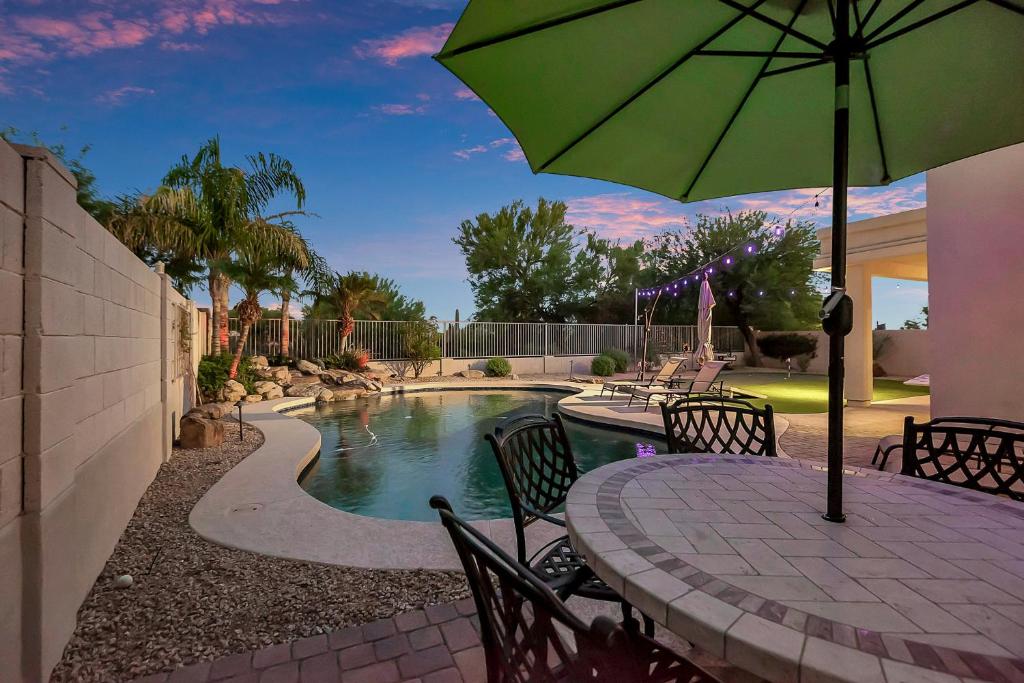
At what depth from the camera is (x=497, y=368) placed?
14.7m

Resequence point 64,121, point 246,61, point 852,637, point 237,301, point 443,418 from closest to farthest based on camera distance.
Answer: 1. point 852,637
2. point 443,418
3. point 237,301
4. point 246,61
5. point 64,121

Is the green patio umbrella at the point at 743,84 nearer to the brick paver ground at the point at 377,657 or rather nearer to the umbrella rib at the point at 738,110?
the umbrella rib at the point at 738,110

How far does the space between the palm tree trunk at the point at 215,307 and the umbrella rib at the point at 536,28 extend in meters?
9.99

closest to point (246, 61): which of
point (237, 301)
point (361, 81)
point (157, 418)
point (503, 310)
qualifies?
point (361, 81)

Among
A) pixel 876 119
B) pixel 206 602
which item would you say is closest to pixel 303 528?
pixel 206 602

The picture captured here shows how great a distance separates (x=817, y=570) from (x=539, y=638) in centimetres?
72

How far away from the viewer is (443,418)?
8.05 meters

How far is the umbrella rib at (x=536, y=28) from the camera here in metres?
1.67

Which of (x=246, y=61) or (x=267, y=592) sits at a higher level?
(x=246, y=61)

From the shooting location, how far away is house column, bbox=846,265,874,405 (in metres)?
8.50

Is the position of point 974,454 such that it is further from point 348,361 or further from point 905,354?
point 905,354

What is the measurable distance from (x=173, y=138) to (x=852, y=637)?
17930mm

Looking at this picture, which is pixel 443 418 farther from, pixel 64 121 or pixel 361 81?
pixel 64 121

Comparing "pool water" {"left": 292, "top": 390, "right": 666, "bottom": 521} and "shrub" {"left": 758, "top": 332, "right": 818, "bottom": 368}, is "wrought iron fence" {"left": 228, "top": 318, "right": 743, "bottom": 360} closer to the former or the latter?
"shrub" {"left": 758, "top": 332, "right": 818, "bottom": 368}
